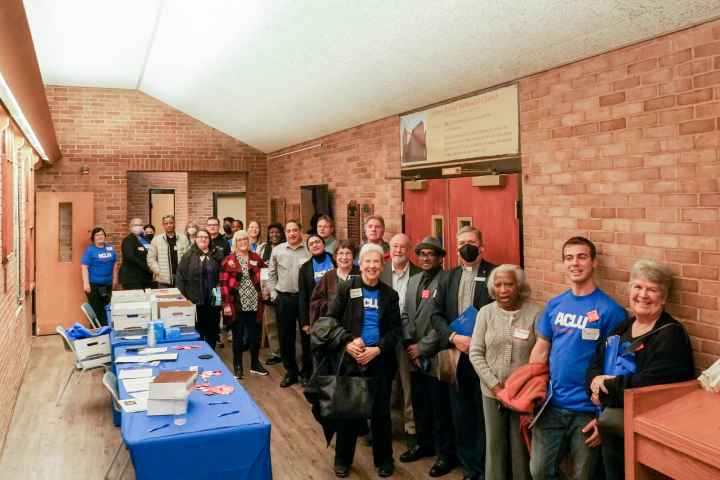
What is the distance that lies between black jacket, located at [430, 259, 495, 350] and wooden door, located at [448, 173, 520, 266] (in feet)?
1.81

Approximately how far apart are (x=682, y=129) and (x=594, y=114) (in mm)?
667

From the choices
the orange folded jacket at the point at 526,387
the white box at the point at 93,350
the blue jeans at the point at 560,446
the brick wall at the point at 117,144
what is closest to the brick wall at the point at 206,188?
the brick wall at the point at 117,144

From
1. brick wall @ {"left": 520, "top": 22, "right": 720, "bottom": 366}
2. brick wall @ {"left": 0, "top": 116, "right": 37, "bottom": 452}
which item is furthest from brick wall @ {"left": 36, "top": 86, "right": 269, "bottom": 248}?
brick wall @ {"left": 520, "top": 22, "right": 720, "bottom": 366}

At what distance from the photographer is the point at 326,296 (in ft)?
15.1

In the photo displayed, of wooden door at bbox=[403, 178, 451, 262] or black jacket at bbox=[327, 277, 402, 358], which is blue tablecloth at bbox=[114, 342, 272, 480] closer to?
black jacket at bbox=[327, 277, 402, 358]

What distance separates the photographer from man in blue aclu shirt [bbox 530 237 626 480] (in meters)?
3.12

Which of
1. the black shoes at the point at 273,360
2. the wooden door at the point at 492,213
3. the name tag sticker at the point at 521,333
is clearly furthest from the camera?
the black shoes at the point at 273,360

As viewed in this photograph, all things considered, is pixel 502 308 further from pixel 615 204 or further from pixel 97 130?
pixel 97 130

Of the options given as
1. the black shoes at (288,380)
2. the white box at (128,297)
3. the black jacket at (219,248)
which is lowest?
the black shoes at (288,380)

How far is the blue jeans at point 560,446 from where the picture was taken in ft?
10.2

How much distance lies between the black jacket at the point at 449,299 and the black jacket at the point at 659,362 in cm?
124

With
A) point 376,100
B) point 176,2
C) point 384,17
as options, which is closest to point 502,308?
point 384,17

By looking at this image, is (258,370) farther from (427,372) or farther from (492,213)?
(492,213)

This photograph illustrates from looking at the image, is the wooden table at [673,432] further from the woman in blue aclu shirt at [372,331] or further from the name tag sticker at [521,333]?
the woman in blue aclu shirt at [372,331]
